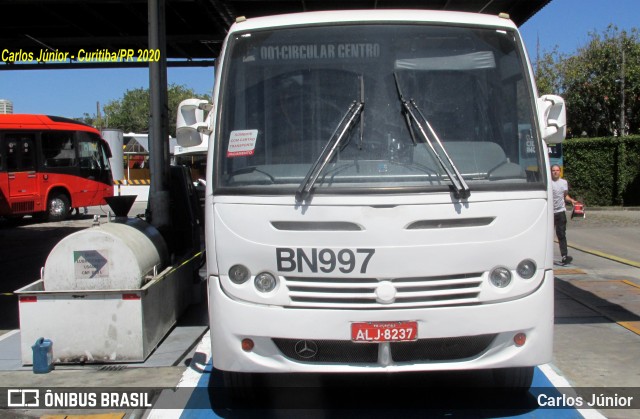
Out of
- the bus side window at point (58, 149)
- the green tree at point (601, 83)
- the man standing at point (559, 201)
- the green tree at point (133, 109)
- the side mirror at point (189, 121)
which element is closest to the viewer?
the side mirror at point (189, 121)

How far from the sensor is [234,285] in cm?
436

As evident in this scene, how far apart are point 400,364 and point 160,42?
5.66 meters

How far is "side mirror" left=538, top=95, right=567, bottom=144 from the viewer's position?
15.7 ft

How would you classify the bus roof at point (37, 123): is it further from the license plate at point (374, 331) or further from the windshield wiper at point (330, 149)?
the license plate at point (374, 331)

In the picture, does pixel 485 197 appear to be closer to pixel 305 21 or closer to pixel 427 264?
pixel 427 264

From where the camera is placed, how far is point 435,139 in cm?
450

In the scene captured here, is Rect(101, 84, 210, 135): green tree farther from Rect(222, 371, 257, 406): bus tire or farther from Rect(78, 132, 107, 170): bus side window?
Rect(222, 371, 257, 406): bus tire

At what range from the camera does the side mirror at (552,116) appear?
4.79m

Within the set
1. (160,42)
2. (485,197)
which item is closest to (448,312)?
(485,197)

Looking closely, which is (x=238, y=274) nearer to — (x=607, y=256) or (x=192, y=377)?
(x=192, y=377)

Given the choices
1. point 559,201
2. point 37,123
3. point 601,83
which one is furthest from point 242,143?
point 601,83

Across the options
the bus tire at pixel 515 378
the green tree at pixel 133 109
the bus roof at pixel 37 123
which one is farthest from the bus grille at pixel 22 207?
the green tree at pixel 133 109

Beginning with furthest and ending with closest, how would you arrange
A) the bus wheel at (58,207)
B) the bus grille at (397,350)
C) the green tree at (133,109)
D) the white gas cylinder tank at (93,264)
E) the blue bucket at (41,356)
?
the green tree at (133,109), the bus wheel at (58,207), the white gas cylinder tank at (93,264), the blue bucket at (41,356), the bus grille at (397,350)

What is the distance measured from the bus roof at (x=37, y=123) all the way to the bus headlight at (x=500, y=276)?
19817 mm
